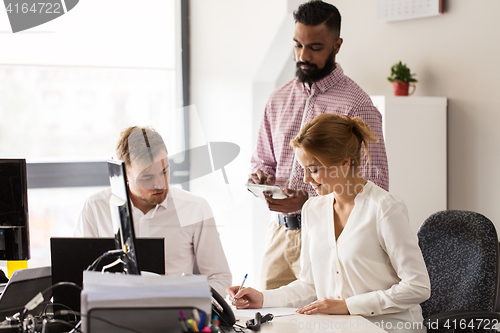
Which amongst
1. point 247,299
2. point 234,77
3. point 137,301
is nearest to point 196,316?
point 137,301

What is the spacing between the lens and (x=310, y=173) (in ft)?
5.27

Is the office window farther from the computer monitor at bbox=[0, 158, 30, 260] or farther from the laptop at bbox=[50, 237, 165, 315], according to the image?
the laptop at bbox=[50, 237, 165, 315]

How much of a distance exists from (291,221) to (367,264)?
601mm

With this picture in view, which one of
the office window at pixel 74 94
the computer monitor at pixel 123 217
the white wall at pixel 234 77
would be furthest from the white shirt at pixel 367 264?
the office window at pixel 74 94

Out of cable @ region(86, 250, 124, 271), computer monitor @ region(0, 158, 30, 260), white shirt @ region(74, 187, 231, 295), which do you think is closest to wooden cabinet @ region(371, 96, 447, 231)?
white shirt @ region(74, 187, 231, 295)

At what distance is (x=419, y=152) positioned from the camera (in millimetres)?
2525

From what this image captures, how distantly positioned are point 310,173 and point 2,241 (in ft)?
3.26

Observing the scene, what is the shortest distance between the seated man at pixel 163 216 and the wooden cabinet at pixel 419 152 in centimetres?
118

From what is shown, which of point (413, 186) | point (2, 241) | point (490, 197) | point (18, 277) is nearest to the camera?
point (18, 277)

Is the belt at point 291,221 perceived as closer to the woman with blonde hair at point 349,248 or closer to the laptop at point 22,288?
the woman with blonde hair at point 349,248

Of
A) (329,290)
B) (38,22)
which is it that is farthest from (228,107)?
(329,290)

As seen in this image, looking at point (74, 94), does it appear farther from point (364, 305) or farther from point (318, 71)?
point (364, 305)

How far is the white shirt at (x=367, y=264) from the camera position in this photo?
1406 millimetres

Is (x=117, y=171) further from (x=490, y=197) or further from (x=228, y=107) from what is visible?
(x=228, y=107)
